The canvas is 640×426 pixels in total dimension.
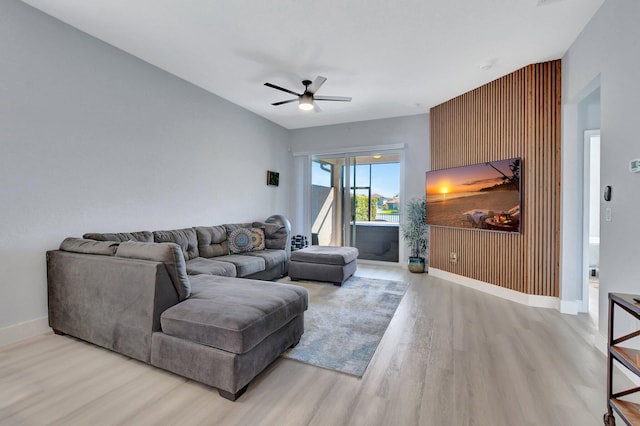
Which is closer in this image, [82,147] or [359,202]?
[82,147]

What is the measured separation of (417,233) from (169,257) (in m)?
4.29

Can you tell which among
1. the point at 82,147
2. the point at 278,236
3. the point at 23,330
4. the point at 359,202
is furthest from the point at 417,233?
the point at 23,330

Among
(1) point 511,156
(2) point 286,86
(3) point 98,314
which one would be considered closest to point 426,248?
(1) point 511,156

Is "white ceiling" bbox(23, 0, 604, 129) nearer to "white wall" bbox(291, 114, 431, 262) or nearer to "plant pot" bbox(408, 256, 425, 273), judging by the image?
"white wall" bbox(291, 114, 431, 262)

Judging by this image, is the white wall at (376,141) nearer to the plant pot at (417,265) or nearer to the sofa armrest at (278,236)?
the plant pot at (417,265)

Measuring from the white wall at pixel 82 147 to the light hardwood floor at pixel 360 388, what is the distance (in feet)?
3.14

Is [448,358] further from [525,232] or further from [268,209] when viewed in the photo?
[268,209]

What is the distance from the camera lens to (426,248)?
5.30 meters

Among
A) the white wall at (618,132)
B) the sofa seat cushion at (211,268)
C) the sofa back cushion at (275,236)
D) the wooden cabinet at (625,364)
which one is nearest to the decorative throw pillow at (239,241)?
the sofa back cushion at (275,236)

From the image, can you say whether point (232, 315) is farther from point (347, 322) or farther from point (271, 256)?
point (271, 256)

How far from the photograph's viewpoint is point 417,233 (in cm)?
520

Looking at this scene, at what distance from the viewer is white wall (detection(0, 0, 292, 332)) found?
7.99 feet

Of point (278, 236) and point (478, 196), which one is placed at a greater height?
point (478, 196)

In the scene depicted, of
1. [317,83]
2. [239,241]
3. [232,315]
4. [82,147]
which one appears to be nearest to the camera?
[232,315]
